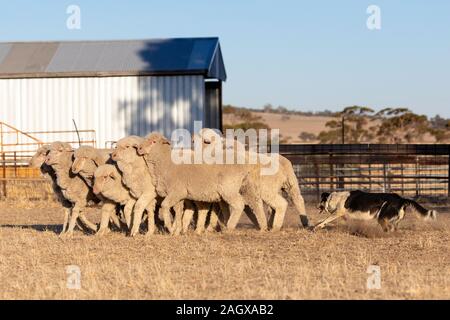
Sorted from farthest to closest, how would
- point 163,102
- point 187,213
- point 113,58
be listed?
point 113,58
point 163,102
point 187,213

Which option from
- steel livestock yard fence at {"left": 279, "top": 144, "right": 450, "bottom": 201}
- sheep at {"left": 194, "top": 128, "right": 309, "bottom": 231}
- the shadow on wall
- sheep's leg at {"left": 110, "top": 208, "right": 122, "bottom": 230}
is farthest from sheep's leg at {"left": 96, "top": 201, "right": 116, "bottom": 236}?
the shadow on wall

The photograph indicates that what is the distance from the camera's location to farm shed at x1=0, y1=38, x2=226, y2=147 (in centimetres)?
2752

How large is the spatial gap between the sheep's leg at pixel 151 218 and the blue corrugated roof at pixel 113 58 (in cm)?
1434

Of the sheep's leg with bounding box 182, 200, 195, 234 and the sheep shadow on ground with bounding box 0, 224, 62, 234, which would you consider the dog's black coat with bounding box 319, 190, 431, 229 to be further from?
the sheep shadow on ground with bounding box 0, 224, 62, 234

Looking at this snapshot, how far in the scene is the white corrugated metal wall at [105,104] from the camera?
1082 inches

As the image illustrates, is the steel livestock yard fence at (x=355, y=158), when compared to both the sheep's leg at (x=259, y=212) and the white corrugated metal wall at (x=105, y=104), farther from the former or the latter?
the sheep's leg at (x=259, y=212)

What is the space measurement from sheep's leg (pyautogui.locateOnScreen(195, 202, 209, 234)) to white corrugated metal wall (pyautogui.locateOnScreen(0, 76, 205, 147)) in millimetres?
13900

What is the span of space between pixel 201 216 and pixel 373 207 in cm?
267

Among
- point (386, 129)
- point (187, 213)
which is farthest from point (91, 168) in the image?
point (386, 129)

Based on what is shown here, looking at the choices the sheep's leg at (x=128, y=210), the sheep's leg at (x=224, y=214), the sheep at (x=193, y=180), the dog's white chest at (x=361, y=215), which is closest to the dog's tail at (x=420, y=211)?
the dog's white chest at (x=361, y=215)

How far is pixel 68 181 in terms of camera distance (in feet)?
43.9

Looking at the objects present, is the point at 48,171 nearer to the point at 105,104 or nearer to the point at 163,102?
the point at 163,102
